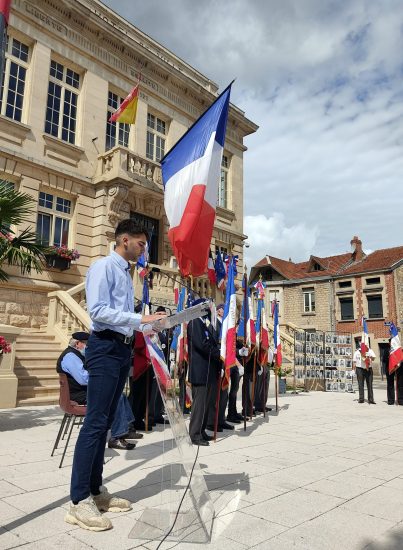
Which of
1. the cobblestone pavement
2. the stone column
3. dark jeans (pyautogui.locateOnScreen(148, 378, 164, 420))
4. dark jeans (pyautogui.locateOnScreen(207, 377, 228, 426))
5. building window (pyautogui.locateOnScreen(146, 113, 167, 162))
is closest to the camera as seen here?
the cobblestone pavement

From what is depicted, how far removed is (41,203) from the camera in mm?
14539

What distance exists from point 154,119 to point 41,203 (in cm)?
753

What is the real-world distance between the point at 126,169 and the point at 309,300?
26.9m

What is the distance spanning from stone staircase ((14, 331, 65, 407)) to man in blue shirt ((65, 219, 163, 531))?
6.58 meters

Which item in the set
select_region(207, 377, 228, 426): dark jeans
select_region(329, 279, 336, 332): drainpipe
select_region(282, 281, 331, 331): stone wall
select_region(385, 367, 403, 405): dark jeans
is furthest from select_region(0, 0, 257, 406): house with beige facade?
select_region(282, 281, 331, 331): stone wall

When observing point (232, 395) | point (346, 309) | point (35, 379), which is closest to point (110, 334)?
point (232, 395)

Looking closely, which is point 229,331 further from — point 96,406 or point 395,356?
point 395,356

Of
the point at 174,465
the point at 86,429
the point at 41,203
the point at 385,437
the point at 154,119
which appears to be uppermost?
the point at 154,119

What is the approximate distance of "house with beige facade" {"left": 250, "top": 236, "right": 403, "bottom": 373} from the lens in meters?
34.0

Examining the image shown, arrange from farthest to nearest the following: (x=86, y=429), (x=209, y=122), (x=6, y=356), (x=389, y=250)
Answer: (x=389, y=250) → (x=6, y=356) → (x=209, y=122) → (x=86, y=429)

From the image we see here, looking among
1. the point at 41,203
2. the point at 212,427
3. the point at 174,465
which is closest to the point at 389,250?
the point at 41,203

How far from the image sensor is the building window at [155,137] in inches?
747

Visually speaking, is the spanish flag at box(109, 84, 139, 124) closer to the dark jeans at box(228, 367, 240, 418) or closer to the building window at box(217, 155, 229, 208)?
the building window at box(217, 155, 229, 208)

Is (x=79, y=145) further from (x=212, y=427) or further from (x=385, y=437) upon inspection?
(x=385, y=437)
